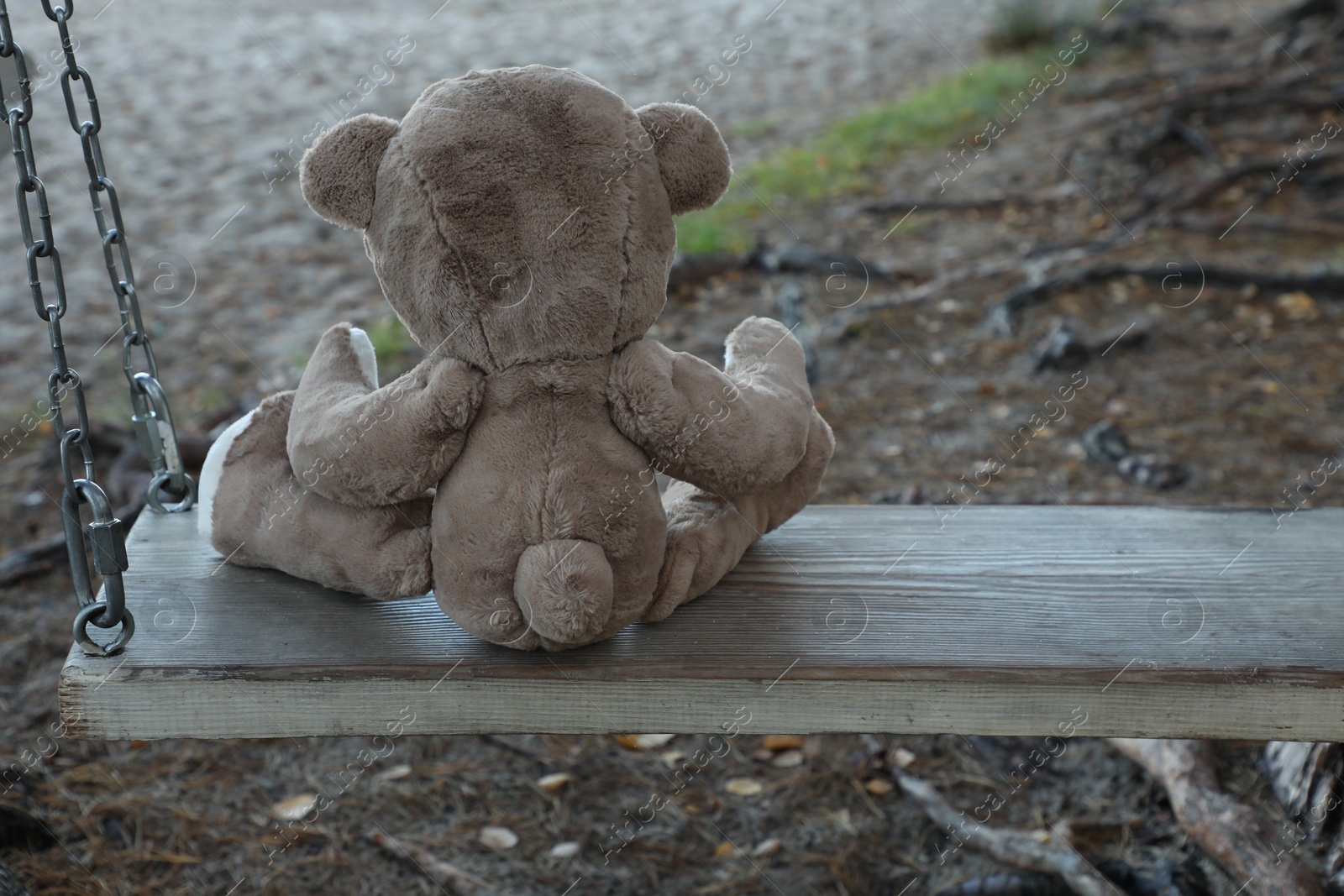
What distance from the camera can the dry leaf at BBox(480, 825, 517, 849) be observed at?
288cm

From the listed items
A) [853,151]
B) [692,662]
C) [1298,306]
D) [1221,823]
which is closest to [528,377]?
[692,662]

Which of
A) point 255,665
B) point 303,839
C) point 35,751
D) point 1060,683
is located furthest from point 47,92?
point 1060,683

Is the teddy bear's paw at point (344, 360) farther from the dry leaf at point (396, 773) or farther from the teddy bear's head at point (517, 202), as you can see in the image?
the dry leaf at point (396, 773)

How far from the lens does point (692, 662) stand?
1975mm

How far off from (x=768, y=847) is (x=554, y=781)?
614mm

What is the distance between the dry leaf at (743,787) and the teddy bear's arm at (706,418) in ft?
4.45

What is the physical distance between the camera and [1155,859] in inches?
106

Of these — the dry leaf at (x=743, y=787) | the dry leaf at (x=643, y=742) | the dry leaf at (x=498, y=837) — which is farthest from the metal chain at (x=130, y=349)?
the dry leaf at (x=743, y=787)

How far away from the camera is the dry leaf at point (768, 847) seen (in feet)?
9.33

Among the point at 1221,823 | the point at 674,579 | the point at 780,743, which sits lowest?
the point at 780,743

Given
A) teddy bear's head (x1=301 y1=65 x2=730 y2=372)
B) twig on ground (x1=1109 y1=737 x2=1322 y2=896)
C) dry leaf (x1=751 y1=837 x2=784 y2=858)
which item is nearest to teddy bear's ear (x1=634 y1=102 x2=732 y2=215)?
teddy bear's head (x1=301 y1=65 x2=730 y2=372)

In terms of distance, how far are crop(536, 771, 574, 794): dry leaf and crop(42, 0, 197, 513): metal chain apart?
1.20 m

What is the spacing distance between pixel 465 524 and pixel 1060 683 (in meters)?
1.07

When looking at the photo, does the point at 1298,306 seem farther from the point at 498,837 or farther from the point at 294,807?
the point at 294,807
